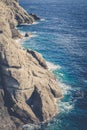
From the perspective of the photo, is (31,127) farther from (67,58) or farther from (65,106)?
(67,58)

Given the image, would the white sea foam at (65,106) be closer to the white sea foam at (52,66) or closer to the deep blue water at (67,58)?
the deep blue water at (67,58)

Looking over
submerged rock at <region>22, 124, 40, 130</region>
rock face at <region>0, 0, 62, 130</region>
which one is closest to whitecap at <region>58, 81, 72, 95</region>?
rock face at <region>0, 0, 62, 130</region>

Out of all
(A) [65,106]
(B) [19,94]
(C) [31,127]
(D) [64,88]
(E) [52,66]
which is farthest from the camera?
(E) [52,66]

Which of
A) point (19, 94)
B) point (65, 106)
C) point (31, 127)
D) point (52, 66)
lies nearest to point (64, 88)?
point (65, 106)

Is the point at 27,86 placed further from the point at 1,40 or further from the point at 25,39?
the point at 25,39

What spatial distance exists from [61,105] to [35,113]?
9.93 meters

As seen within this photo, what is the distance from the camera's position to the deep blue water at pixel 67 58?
73.8m

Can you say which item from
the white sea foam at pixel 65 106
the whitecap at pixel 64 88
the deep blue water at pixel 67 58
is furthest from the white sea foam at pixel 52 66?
the white sea foam at pixel 65 106

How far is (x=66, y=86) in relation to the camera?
9038 cm

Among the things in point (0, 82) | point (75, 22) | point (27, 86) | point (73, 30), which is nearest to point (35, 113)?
point (27, 86)

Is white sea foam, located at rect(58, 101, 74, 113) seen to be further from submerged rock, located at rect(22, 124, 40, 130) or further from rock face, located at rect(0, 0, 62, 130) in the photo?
submerged rock, located at rect(22, 124, 40, 130)

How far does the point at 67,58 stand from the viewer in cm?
11719

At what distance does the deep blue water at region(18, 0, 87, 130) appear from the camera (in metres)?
73.8

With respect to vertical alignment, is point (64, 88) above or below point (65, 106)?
above
